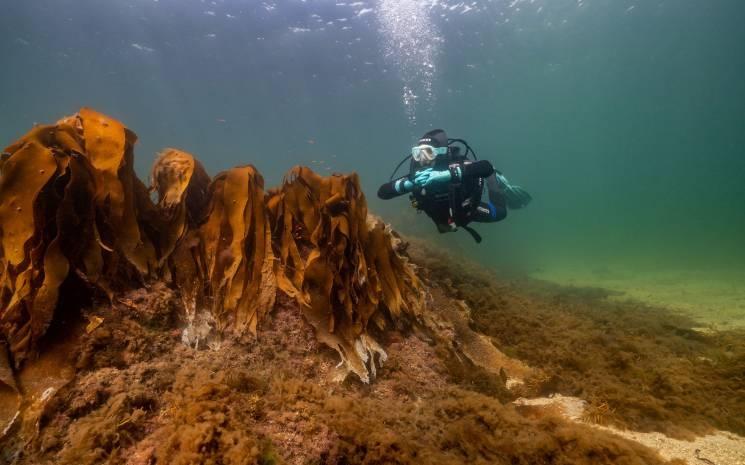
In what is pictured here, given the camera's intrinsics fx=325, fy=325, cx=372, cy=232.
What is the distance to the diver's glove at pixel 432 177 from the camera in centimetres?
455

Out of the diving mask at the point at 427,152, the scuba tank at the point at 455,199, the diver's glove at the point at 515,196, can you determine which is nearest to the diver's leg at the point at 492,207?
the scuba tank at the point at 455,199

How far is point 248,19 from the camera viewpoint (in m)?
22.5

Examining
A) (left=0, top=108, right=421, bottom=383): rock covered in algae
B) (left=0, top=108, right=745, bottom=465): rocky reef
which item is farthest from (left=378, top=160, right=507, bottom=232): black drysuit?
(left=0, top=108, right=421, bottom=383): rock covered in algae

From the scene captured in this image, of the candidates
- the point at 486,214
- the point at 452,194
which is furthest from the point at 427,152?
the point at 486,214

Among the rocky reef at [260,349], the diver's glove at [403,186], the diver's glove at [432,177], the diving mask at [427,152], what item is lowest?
the rocky reef at [260,349]

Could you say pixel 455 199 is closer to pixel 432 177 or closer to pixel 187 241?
pixel 432 177

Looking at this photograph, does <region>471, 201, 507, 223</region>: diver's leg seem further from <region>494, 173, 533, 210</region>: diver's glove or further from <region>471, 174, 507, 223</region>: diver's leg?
<region>494, 173, 533, 210</region>: diver's glove

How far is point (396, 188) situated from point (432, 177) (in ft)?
1.92

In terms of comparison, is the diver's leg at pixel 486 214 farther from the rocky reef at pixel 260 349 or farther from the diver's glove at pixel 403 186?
the rocky reef at pixel 260 349

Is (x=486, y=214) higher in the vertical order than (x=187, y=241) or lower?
higher

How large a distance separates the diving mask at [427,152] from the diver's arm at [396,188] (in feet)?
2.20

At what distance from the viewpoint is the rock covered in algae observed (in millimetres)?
1878

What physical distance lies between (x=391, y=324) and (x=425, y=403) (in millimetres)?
715

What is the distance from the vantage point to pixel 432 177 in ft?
15.0
